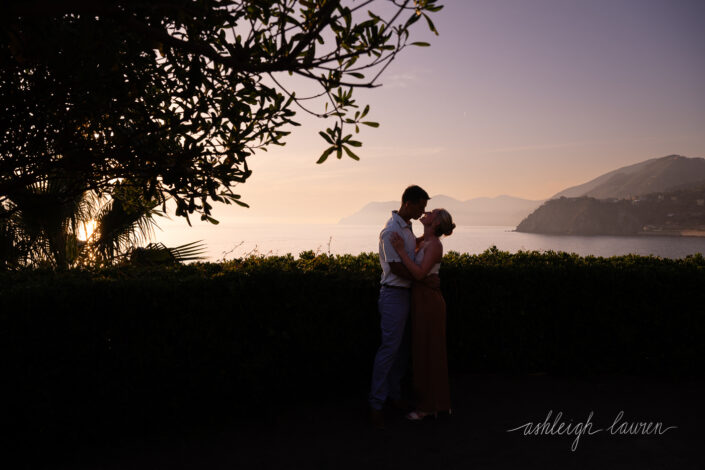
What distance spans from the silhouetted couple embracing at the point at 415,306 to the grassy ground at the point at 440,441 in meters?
0.34

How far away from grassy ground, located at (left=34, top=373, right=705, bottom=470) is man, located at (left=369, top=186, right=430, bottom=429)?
41 centimetres

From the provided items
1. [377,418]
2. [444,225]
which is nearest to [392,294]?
[444,225]

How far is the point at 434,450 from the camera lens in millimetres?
4285

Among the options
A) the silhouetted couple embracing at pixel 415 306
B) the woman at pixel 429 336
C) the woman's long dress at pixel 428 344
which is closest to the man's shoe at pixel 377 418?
the silhouetted couple embracing at pixel 415 306

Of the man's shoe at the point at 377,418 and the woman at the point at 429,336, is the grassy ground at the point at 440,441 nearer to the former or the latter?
the man's shoe at the point at 377,418

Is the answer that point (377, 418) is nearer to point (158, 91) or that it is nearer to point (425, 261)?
point (425, 261)

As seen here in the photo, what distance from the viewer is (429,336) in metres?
4.89

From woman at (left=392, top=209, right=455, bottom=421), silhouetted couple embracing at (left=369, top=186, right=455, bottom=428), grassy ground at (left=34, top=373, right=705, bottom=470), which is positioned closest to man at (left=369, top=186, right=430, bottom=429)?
silhouetted couple embracing at (left=369, top=186, right=455, bottom=428)

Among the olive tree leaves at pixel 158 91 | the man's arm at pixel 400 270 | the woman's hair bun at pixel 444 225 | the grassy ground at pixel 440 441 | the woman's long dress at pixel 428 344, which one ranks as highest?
the olive tree leaves at pixel 158 91

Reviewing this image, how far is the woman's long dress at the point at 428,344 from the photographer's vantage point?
16.0 ft

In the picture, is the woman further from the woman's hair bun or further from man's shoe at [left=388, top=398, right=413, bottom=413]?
man's shoe at [left=388, top=398, right=413, bottom=413]

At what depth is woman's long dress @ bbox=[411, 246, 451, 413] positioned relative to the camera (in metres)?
4.89

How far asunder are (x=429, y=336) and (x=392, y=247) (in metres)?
1.16

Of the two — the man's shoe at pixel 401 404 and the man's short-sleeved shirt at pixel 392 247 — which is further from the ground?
the man's short-sleeved shirt at pixel 392 247
